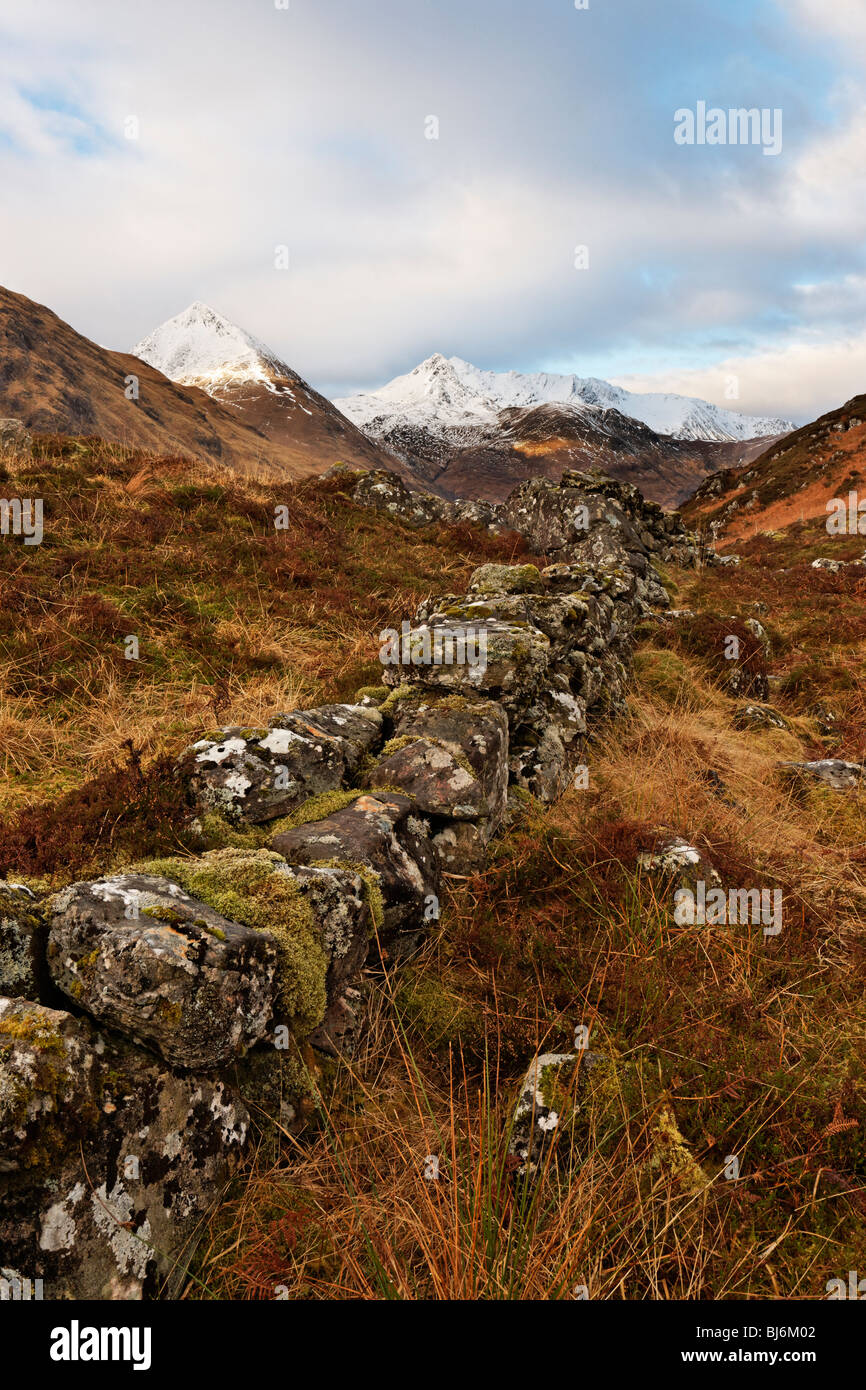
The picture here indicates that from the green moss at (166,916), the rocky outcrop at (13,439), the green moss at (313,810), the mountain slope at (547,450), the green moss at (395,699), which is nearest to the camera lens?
the green moss at (166,916)

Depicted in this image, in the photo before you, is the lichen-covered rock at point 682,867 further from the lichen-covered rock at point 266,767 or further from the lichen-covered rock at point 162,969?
the lichen-covered rock at point 162,969

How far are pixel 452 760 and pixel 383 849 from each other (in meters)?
1.02

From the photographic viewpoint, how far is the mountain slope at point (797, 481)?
40.5 metres

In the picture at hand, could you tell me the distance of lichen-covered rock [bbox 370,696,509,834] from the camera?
424 cm

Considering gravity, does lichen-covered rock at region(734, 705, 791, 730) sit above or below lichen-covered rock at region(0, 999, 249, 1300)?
above

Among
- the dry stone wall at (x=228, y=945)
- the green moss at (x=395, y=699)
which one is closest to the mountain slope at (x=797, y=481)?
the green moss at (x=395, y=699)

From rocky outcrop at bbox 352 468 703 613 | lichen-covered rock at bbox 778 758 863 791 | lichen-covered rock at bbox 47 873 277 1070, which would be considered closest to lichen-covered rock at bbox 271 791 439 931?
lichen-covered rock at bbox 47 873 277 1070

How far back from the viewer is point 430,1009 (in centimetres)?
328

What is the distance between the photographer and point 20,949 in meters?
2.26

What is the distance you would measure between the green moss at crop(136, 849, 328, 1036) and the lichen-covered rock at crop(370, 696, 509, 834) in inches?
56.1

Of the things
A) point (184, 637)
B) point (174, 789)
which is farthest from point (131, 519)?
point (174, 789)

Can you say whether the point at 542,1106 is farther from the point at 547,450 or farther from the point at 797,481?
the point at 547,450

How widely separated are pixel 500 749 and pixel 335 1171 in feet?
9.22

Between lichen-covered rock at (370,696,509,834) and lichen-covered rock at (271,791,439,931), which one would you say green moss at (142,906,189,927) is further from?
lichen-covered rock at (370,696,509,834)
